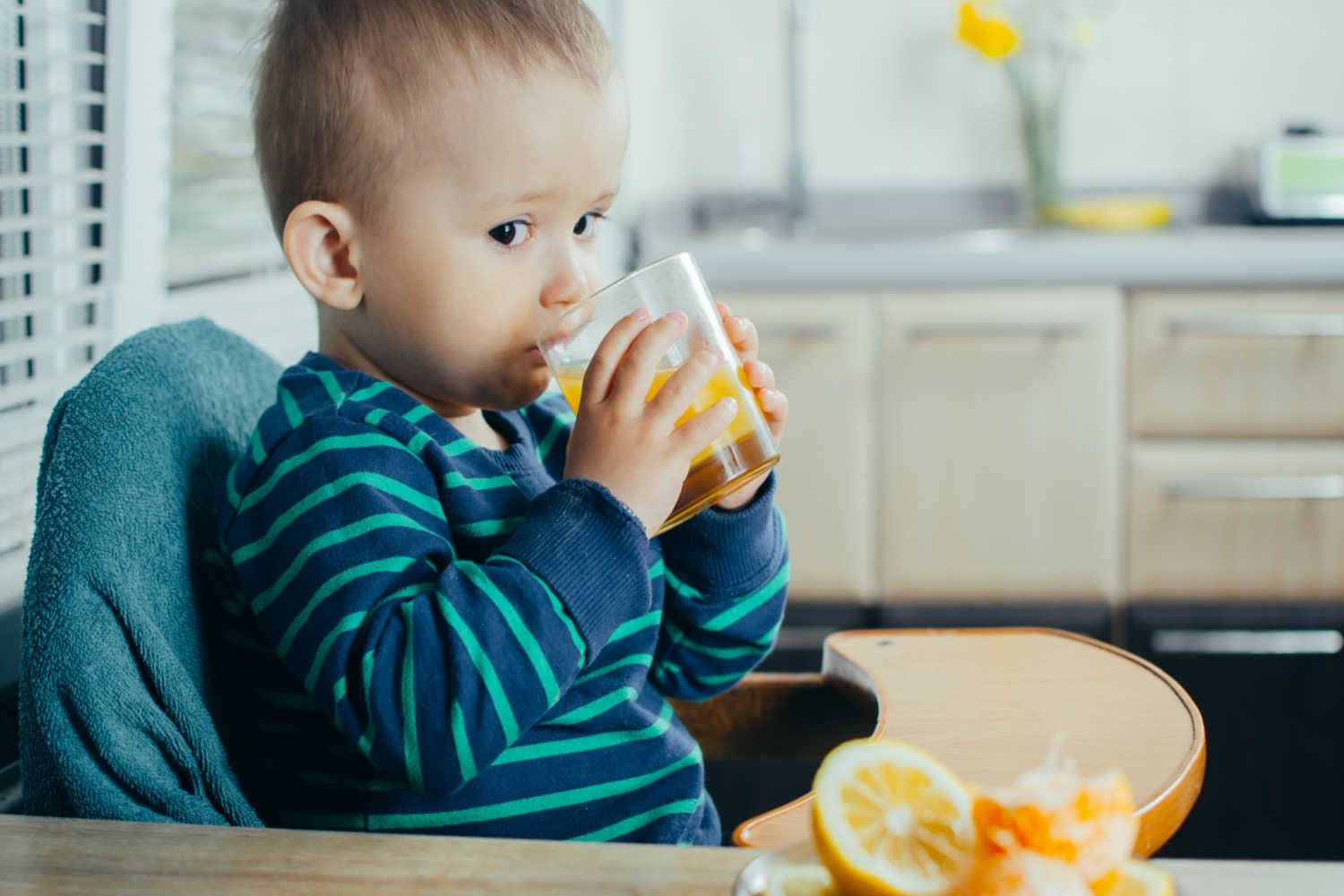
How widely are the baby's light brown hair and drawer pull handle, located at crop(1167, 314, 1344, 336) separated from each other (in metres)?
1.85

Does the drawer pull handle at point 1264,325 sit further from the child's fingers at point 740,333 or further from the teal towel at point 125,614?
the teal towel at point 125,614

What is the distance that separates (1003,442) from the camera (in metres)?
2.56

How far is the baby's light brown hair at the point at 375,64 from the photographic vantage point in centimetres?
87

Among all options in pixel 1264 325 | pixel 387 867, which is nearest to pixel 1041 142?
pixel 1264 325

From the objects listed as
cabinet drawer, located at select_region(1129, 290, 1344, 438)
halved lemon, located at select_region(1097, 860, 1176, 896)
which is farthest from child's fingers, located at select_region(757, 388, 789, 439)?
cabinet drawer, located at select_region(1129, 290, 1344, 438)

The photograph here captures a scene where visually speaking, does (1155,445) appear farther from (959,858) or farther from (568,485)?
(959,858)

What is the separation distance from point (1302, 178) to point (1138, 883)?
8.87 feet

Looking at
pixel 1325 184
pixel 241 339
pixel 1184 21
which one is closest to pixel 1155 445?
pixel 1325 184

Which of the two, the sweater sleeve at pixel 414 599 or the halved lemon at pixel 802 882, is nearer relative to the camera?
the halved lemon at pixel 802 882

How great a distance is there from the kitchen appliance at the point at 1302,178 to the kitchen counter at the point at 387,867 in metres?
2.50

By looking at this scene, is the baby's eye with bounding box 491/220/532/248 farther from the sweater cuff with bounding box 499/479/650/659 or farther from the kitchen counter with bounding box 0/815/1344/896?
the kitchen counter with bounding box 0/815/1344/896

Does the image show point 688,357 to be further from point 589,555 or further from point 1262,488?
point 1262,488

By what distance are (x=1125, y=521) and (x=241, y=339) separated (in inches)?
75.3

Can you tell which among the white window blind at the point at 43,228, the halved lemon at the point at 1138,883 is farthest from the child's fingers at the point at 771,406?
the white window blind at the point at 43,228
